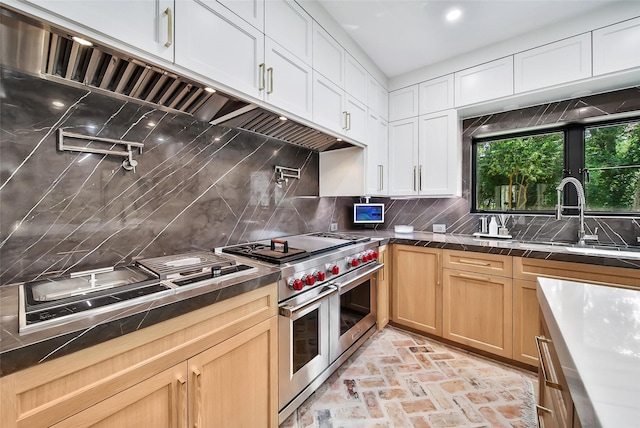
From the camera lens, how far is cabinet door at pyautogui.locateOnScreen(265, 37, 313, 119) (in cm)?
156

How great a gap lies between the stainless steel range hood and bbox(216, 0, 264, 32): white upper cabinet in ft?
1.43

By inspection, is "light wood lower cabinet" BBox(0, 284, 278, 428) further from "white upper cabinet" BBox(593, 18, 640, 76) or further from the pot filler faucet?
"white upper cabinet" BBox(593, 18, 640, 76)

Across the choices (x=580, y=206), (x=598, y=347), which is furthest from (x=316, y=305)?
(x=580, y=206)

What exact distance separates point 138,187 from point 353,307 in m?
1.65

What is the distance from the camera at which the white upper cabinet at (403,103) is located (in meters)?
2.81

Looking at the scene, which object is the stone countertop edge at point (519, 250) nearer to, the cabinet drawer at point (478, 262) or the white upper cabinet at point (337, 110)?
the cabinet drawer at point (478, 262)

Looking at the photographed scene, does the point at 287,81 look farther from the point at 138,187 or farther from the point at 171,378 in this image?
the point at 171,378

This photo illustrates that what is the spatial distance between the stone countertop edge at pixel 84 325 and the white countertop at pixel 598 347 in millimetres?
1047

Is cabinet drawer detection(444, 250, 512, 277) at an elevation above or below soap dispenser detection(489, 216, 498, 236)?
below

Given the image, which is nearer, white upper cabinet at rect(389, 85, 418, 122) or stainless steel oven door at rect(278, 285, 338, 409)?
stainless steel oven door at rect(278, 285, 338, 409)

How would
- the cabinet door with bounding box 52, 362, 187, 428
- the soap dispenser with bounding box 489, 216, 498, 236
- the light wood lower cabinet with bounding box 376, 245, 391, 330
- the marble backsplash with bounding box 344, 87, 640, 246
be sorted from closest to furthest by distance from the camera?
the cabinet door with bounding box 52, 362, 187, 428, the marble backsplash with bounding box 344, 87, 640, 246, the light wood lower cabinet with bounding box 376, 245, 391, 330, the soap dispenser with bounding box 489, 216, 498, 236

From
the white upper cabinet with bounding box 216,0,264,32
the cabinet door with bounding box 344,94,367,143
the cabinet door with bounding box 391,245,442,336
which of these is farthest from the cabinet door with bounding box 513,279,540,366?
the white upper cabinet with bounding box 216,0,264,32

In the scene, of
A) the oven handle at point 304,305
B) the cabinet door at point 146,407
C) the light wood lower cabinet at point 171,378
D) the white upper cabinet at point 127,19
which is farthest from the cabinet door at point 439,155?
the cabinet door at point 146,407

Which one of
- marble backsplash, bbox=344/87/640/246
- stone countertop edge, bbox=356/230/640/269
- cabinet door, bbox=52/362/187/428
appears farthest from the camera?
marble backsplash, bbox=344/87/640/246
